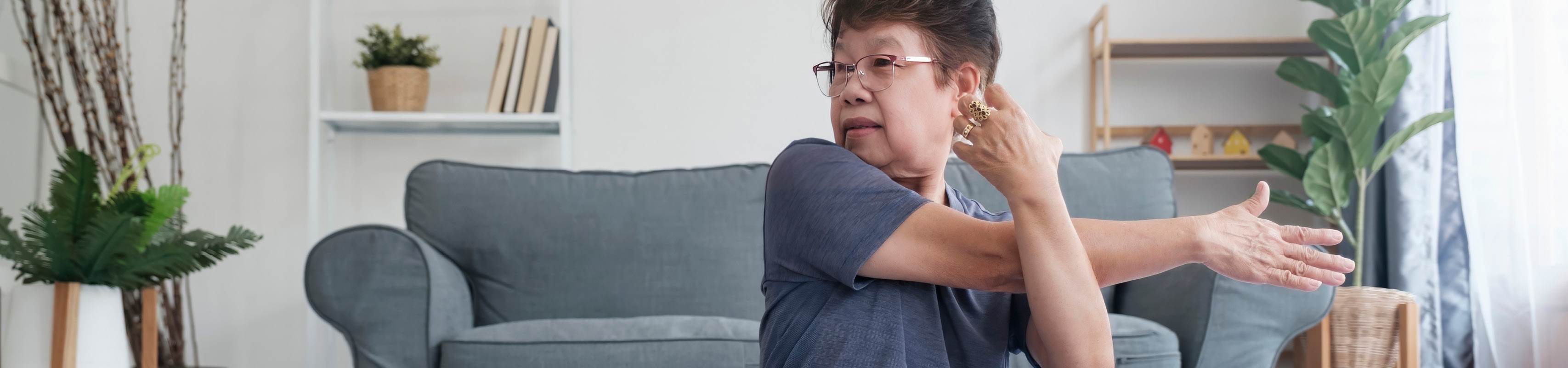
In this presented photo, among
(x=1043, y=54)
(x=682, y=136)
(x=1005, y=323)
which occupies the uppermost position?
(x=1043, y=54)

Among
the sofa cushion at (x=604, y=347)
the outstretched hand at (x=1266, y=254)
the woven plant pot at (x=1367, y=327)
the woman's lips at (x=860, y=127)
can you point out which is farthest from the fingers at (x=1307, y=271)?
the woven plant pot at (x=1367, y=327)

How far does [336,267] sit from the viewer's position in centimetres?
159

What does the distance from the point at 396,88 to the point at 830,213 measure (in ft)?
7.57

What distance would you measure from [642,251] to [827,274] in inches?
52.1

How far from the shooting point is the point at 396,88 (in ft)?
9.07

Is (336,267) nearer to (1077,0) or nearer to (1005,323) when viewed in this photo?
(1005,323)

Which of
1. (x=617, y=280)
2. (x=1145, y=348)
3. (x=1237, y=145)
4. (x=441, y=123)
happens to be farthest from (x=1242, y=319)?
(x=441, y=123)

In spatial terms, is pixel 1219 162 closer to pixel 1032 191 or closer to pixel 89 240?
pixel 1032 191

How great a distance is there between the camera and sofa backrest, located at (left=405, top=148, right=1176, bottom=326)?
2.05 metres

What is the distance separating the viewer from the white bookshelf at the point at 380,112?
275cm

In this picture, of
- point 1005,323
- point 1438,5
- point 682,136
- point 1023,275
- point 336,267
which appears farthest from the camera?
point 682,136

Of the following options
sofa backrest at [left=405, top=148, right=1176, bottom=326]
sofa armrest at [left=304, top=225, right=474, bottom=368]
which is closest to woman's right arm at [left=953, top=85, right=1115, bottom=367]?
sofa armrest at [left=304, top=225, right=474, bottom=368]

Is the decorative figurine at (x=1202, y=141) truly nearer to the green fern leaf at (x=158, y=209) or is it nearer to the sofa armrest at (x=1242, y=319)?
the sofa armrest at (x=1242, y=319)

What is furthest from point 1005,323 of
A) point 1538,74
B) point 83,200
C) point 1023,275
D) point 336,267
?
point 1538,74
